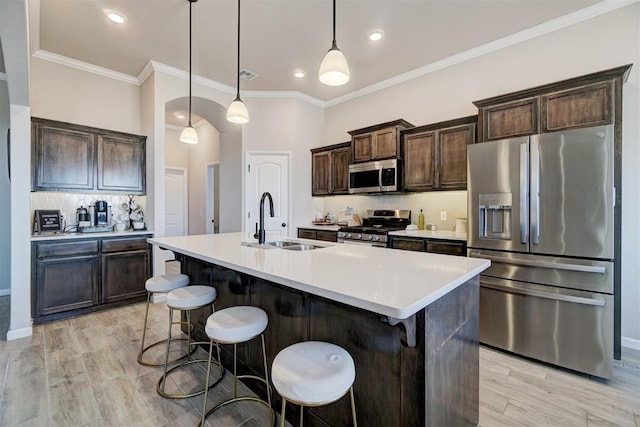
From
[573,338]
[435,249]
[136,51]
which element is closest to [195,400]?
[435,249]

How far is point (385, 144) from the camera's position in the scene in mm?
4059

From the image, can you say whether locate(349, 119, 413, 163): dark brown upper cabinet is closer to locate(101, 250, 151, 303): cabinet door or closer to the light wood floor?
the light wood floor

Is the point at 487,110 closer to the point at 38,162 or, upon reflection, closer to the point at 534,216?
the point at 534,216

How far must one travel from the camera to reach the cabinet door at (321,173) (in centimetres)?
498

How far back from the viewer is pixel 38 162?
11.6 feet

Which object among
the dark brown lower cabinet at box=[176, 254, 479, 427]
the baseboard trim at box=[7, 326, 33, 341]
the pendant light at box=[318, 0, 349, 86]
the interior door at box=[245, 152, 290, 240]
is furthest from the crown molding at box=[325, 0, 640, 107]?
the baseboard trim at box=[7, 326, 33, 341]

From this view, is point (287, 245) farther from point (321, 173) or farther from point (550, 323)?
point (321, 173)

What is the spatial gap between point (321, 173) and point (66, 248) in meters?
3.59

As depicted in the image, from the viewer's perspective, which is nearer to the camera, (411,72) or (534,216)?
(534,216)

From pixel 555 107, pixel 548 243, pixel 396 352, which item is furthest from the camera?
pixel 555 107

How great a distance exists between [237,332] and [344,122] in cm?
431

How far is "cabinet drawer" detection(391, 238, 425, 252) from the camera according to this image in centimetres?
330

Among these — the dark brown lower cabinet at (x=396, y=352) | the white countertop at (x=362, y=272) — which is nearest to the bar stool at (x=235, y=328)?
the dark brown lower cabinet at (x=396, y=352)

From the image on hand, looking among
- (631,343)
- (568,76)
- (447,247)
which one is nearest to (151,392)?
(447,247)
